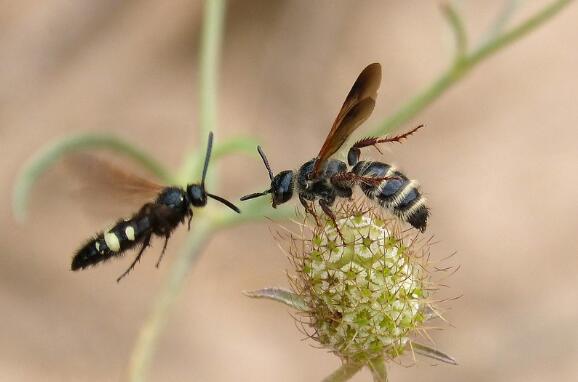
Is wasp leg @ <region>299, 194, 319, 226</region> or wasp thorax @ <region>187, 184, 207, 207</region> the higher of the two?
wasp thorax @ <region>187, 184, 207, 207</region>


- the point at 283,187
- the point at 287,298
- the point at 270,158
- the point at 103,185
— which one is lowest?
the point at 287,298

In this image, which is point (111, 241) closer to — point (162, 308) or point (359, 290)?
point (162, 308)

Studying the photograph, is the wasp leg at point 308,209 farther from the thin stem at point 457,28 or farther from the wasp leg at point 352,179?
the thin stem at point 457,28

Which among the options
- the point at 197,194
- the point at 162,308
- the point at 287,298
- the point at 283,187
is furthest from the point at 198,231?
the point at 287,298

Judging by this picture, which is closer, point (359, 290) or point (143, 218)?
point (359, 290)

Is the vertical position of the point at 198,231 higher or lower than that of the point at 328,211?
higher

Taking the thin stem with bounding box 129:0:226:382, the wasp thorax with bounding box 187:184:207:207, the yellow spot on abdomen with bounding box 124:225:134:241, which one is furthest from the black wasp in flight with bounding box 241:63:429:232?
the thin stem with bounding box 129:0:226:382

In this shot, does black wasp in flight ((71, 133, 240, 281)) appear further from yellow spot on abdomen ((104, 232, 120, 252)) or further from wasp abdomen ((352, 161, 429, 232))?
wasp abdomen ((352, 161, 429, 232))

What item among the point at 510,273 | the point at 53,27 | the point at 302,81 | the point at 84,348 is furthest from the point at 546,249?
the point at 53,27
